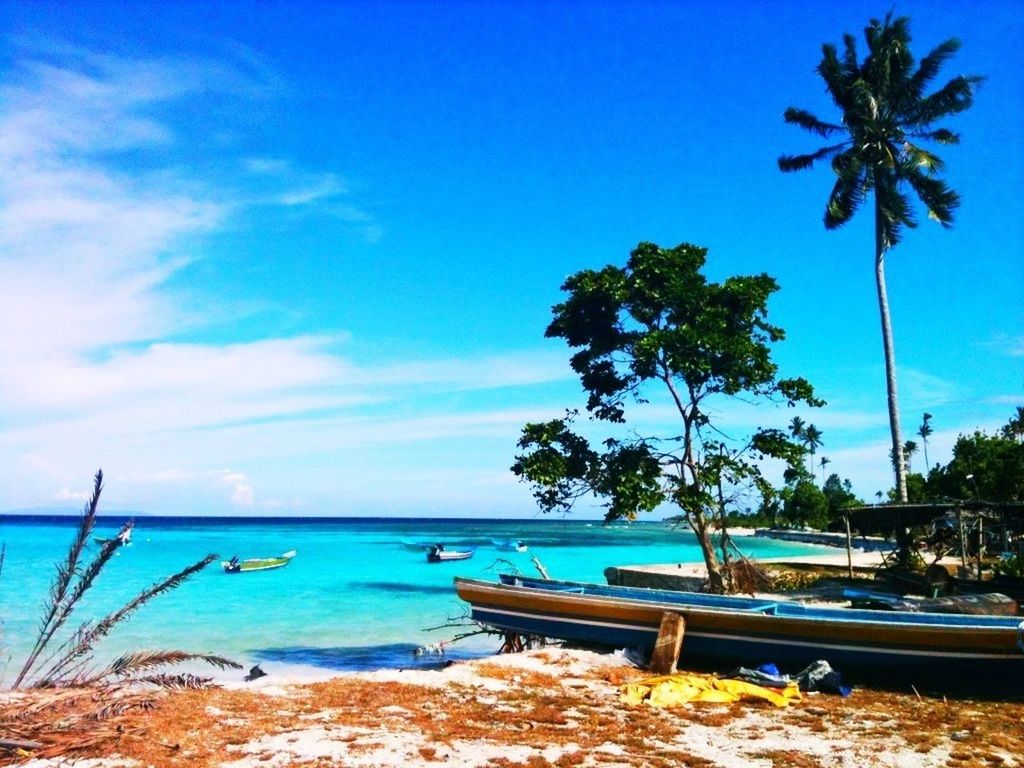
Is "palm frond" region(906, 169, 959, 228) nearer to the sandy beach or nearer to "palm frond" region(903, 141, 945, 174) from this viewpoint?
"palm frond" region(903, 141, 945, 174)

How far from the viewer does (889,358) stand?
24125 mm

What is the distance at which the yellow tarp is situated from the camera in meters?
9.65

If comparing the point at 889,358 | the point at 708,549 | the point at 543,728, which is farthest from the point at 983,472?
the point at 543,728

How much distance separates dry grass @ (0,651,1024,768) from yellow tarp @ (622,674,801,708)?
251 mm

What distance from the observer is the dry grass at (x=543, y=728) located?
716 centimetres

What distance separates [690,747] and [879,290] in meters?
21.1

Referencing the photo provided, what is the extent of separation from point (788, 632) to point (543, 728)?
15.4 feet

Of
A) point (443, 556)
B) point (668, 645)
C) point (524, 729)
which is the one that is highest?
point (668, 645)

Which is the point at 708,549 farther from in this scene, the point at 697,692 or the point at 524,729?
the point at 524,729

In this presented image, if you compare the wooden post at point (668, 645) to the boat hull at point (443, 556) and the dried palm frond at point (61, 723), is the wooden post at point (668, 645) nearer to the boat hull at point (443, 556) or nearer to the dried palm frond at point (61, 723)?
the dried palm frond at point (61, 723)

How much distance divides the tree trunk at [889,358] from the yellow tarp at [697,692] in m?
15.0

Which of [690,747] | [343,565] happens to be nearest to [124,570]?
[343,565]

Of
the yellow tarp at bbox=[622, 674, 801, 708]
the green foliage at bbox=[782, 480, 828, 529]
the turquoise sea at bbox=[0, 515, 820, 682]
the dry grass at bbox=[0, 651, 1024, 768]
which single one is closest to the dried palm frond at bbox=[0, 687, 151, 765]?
the dry grass at bbox=[0, 651, 1024, 768]

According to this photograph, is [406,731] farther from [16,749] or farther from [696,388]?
[696,388]
